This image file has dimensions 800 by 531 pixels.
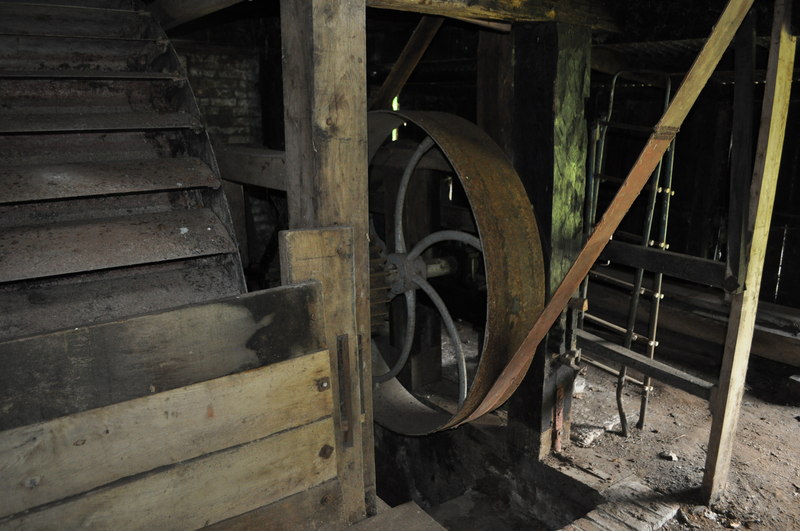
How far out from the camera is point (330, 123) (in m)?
→ 1.76

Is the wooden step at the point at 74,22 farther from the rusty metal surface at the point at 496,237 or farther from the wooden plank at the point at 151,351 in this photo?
the wooden plank at the point at 151,351

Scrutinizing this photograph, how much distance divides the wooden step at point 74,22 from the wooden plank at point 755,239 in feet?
Result: 8.96

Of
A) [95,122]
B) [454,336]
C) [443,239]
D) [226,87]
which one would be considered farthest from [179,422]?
[226,87]

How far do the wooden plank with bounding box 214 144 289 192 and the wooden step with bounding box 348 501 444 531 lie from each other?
3.90 ft

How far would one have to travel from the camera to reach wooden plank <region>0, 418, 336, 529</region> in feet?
4.63

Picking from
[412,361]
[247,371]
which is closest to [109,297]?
[247,371]

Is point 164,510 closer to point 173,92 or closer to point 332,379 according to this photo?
point 332,379

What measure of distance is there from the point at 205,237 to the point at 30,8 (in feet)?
4.69

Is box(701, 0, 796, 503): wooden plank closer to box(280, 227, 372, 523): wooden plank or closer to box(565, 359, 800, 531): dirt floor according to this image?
box(565, 359, 800, 531): dirt floor

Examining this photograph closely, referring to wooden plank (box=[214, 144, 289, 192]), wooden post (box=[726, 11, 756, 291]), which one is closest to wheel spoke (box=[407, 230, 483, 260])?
wooden plank (box=[214, 144, 289, 192])

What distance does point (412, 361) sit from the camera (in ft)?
12.5

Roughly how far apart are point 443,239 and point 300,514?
1.69 m

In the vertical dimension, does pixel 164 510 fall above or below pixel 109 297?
below

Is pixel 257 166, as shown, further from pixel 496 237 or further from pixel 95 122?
pixel 496 237
